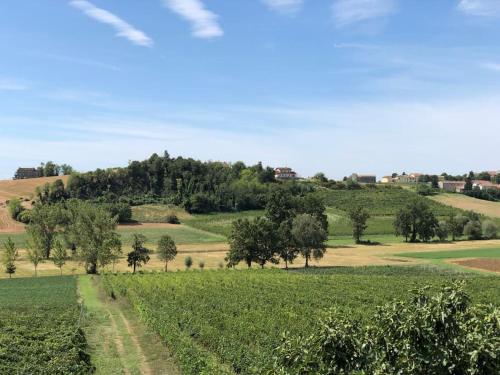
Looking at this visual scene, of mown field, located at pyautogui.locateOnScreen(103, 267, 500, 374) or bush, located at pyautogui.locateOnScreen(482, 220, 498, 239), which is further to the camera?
bush, located at pyautogui.locateOnScreen(482, 220, 498, 239)

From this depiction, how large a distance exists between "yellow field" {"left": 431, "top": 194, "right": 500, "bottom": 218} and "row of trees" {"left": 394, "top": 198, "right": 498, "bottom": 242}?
27.1 m

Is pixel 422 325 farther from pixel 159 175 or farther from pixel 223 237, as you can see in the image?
pixel 159 175

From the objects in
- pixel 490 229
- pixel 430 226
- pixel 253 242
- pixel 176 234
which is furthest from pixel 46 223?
pixel 490 229

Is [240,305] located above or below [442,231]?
below

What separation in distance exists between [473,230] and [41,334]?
111 metres

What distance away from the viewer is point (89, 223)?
241ft

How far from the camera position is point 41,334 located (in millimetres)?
29000

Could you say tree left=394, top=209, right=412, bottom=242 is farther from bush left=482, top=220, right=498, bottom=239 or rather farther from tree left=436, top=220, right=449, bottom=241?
bush left=482, top=220, right=498, bottom=239

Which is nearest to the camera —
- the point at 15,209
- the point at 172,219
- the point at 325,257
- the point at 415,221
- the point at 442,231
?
the point at 325,257

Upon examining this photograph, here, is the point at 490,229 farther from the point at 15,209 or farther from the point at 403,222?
the point at 15,209

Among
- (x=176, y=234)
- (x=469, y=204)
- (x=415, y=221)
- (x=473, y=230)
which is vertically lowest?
(x=176, y=234)

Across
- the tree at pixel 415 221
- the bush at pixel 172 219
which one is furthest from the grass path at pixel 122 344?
the bush at pixel 172 219

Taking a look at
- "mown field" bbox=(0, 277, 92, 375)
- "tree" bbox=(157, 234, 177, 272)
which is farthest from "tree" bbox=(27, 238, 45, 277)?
"mown field" bbox=(0, 277, 92, 375)

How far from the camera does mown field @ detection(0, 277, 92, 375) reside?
22969mm
